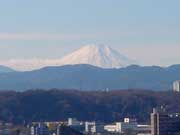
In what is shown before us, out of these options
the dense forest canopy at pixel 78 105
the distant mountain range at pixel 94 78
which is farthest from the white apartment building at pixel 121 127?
the distant mountain range at pixel 94 78

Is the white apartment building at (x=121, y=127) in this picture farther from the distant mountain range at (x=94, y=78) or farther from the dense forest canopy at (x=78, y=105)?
the distant mountain range at (x=94, y=78)

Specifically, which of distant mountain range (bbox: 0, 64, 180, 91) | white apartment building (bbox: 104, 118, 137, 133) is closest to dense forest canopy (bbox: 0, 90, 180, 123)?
white apartment building (bbox: 104, 118, 137, 133)

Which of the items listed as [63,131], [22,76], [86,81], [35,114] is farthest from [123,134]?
[22,76]

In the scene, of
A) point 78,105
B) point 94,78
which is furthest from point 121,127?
point 94,78

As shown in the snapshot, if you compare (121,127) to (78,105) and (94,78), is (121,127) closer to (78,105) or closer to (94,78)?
(78,105)

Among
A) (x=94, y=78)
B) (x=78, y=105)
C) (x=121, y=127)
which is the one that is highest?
(x=94, y=78)

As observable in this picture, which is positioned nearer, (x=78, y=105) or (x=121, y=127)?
(x=121, y=127)
